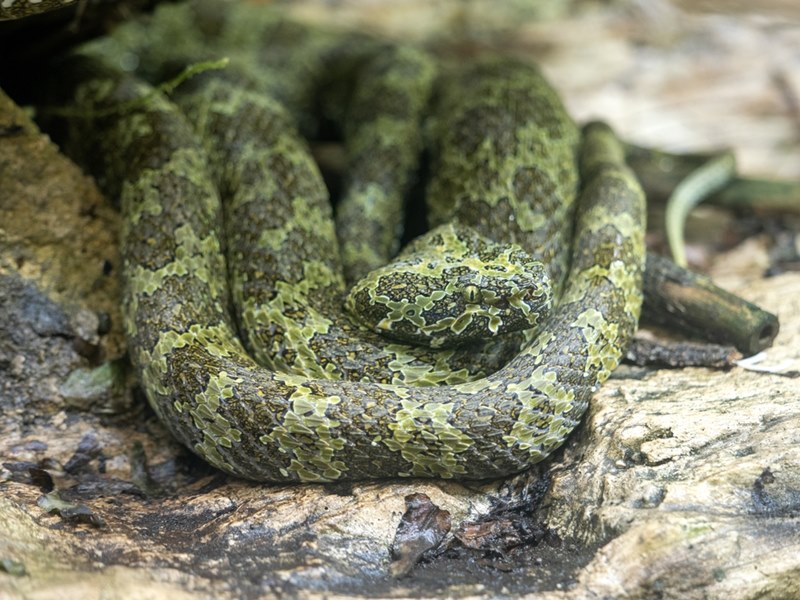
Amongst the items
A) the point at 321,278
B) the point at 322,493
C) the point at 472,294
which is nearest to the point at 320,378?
the point at 322,493

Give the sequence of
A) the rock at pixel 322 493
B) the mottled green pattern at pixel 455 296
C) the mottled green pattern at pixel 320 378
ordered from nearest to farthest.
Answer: the rock at pixel 322 493
the mottled green pattern at pixel 320 378
the mottled green pattern at pixel 455 296

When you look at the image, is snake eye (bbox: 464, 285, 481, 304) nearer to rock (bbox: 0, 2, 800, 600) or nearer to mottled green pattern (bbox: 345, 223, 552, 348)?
mottled green pattern (bbox: 345, 223, 552, 348)

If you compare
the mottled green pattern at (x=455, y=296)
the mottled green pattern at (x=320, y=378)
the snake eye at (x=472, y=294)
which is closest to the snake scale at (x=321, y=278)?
the mottled green pattern at (x=320, y=378)

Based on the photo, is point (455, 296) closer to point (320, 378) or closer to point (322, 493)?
point (320, 378)

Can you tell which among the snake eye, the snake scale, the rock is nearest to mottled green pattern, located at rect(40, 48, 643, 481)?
the snake scale

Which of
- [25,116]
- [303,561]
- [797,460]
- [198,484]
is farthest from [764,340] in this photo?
[25,116]

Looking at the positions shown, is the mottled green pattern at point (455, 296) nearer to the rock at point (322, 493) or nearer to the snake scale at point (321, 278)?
the snake scale at point (321, 278)
